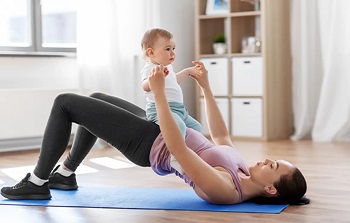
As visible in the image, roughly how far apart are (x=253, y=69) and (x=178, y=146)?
10.9 ft

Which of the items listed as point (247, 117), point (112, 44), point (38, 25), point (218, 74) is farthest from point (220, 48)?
point (38, 25)

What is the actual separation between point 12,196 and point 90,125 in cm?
47

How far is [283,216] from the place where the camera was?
2350 millimetres

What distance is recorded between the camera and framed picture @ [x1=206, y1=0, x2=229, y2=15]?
5754 mm

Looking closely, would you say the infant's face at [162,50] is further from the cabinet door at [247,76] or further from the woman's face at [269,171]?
the cabinet door at [247,76]

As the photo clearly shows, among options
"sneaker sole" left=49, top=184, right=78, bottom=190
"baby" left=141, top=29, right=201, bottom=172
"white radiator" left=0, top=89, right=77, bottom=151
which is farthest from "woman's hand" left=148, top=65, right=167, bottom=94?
"white radiator" left=0, top=89, right=77, bottom=151

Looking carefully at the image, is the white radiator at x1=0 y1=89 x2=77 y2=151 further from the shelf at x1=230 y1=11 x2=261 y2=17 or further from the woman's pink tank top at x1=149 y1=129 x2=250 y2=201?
the woman's pink tank top at x1=149 y1=129 x2=250 y2=201

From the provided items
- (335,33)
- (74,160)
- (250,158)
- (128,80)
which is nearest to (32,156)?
(128,80)

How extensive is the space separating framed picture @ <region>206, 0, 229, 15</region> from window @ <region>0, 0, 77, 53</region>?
3.79 feet

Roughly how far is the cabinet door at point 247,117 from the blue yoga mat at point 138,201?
105 inches

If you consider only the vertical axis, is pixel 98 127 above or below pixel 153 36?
below

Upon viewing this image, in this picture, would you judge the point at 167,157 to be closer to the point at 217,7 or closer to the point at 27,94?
the point at 27,94

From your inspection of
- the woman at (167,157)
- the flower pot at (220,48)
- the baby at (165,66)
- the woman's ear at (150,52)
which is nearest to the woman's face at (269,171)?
the woman at (167,157)

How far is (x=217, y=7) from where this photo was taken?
5777mm
